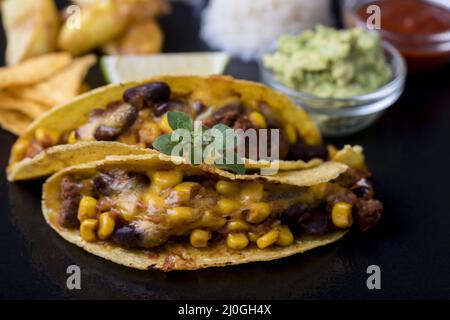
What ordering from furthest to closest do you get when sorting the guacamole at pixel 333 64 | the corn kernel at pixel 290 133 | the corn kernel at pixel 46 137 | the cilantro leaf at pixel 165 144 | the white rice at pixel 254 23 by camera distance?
the white rice at pixel 254 23, the guacamole at pixel 333 64, the corn kernel at pixel 290 133, the corn kernel at pixel 46 137, the cilantro leaf at pixel 165 144

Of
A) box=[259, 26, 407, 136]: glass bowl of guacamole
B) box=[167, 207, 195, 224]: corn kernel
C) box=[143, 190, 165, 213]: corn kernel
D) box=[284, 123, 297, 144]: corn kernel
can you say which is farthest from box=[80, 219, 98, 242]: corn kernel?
box=[259, 26, 407, 136]: glass bowl of guacamole

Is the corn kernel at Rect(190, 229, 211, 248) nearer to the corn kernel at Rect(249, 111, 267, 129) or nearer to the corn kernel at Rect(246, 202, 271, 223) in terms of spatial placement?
the corn kernel at Rect(246, 202, 271, 223)

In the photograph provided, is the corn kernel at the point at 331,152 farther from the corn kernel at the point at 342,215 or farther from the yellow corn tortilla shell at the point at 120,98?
the corn kernel at the point at 342,215

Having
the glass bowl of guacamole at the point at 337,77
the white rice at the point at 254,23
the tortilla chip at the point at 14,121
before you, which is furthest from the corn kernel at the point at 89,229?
the white rice at the point at 254,23

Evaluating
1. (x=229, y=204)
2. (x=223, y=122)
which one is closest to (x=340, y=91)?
(x=223, y=122)

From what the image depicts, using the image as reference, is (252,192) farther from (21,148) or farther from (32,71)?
(32,71)
